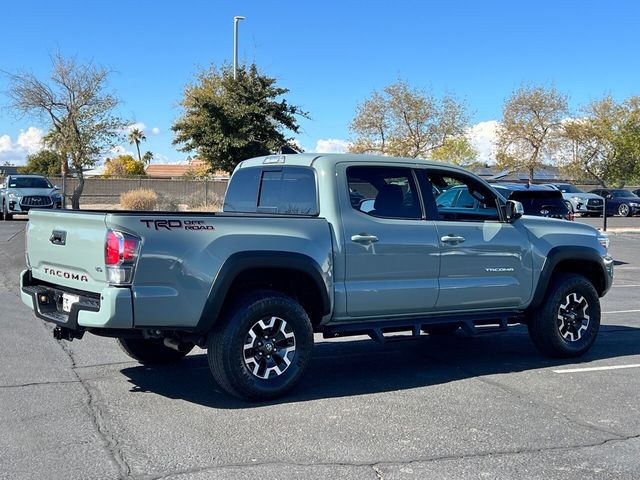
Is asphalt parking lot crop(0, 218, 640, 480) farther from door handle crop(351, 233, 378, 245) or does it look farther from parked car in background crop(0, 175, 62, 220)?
parked car in background crop(0, 175, 62, 220)

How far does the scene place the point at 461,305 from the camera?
704cm

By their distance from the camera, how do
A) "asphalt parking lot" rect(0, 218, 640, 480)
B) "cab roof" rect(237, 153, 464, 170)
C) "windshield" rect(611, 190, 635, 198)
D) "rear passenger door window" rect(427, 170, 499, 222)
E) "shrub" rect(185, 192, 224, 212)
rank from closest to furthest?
"asphalt parking lot" rect(0, 218, 640, 480) → "cab roof" rect(237, 153, 464, 170) → "rear passenger door window" rect(427, 170, 499, 222) → "shrub" rect(185, 192, 224, 212) → "windshield" rect(611, 190, 635, 198)

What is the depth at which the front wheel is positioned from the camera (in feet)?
126

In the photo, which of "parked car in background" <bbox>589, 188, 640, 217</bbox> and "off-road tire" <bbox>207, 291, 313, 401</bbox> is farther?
"parked car in background" <bbox>589, 188, 640, 217</bbox>

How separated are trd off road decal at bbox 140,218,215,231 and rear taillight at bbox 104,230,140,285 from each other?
15 centimetres

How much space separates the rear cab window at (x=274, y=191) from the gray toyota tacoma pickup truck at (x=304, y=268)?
0.02 metres

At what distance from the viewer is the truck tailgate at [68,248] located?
18.1ft

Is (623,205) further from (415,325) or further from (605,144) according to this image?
(415,325)

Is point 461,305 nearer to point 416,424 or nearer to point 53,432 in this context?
point 416,424

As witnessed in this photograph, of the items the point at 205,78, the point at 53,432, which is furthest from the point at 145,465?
Answer: the point at 205,78

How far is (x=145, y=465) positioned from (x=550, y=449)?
2.66 meters

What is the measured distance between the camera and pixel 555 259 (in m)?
7.57

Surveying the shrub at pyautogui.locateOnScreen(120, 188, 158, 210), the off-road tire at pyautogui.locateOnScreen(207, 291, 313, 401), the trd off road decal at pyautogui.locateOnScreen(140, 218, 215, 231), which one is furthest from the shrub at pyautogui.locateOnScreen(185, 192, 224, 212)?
the trd off road decal at pyautogui.locateOnScreen(140, 218, 215, 231)

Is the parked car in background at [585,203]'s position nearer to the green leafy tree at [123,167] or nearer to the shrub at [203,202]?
the shrub at [203,202]
